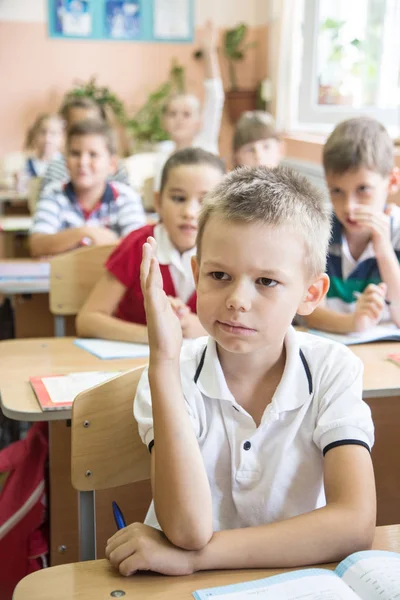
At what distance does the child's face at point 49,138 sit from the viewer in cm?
553

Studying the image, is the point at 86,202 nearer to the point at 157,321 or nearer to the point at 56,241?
the point at 56,241

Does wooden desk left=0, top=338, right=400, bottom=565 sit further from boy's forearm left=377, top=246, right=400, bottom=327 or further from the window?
the window

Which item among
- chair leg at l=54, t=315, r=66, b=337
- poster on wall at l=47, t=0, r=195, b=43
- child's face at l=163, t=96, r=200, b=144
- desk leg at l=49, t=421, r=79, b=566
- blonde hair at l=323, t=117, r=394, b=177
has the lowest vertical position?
desk leg at l=49, t=421, r=79, b=566

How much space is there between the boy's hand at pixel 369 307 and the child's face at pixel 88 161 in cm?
166

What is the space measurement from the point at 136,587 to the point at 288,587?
0.18 metres

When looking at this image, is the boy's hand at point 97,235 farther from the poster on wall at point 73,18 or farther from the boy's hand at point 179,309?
the poster on wall at point 73,18

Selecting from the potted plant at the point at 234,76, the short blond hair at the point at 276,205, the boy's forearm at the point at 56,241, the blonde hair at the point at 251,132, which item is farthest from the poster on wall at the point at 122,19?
the short blond hair at the point at 276,205

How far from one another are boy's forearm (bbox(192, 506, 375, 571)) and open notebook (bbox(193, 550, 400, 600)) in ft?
0.10

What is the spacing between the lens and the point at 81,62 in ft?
22.0

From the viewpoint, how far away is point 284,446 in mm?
1178

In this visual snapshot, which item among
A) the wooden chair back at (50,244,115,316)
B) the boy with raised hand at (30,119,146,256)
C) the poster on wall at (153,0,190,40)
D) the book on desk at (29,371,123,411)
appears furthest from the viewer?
the poster on wall at (153,0,190,40)

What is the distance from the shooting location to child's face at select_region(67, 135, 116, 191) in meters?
3.33

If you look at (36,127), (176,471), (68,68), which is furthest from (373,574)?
(68,68)

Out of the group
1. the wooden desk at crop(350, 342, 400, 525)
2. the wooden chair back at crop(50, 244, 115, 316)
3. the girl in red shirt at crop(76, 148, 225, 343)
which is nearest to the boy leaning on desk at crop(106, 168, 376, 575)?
the wooden desk at crop(350, 342, 400, 525)
